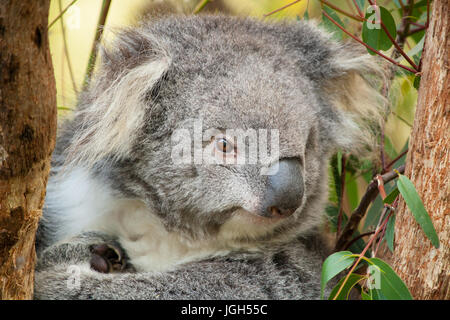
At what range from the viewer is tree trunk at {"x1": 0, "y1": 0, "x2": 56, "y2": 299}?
4.49ft

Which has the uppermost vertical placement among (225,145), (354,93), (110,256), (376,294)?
(354,93)

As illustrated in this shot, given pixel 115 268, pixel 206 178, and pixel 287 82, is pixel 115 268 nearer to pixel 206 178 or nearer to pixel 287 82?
pixel 206 178

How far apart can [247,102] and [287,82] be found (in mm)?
283

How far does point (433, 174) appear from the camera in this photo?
179 cm

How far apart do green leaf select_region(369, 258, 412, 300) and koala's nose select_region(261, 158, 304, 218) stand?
39 cm

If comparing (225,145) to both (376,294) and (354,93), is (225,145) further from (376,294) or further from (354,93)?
(354,93)

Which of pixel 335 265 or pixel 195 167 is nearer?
pixel 335 265

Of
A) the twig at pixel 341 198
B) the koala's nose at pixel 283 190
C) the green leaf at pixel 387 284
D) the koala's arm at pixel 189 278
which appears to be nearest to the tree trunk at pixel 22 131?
the koala's arm at pixel 189 278

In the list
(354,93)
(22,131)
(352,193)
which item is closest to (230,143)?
(22,131)

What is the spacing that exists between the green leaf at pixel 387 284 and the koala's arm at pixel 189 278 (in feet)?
2.12

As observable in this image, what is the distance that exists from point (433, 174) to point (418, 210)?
141 millimetres
